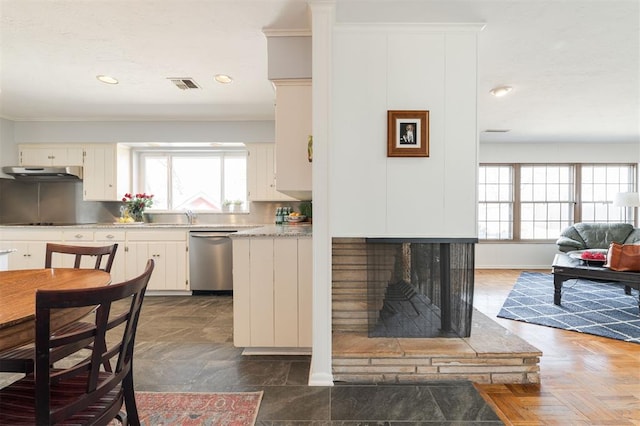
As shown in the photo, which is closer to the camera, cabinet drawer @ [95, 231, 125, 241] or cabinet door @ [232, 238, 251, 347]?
cabinet door @ [232, 238, 251, 347]

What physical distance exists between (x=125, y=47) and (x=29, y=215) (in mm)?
3712

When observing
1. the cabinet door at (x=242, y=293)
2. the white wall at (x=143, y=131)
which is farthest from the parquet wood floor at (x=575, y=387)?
the white wall at (x=143, y=131)

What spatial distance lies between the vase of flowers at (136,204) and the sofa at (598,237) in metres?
6.70

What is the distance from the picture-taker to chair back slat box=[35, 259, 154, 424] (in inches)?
35.7

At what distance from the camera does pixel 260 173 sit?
15.1ft

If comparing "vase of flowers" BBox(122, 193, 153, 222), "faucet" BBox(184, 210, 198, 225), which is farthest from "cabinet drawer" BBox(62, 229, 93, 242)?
"faucet" BBox(184, 210, 198, 225)

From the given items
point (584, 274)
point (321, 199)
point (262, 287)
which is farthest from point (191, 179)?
point (584, 274)

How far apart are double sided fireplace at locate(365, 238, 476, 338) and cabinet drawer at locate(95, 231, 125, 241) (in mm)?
3411

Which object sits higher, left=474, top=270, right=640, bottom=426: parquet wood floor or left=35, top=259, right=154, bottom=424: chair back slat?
left=35, top=259, right=154, bottom=424: chair back slat

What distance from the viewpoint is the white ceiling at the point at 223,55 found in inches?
83.1

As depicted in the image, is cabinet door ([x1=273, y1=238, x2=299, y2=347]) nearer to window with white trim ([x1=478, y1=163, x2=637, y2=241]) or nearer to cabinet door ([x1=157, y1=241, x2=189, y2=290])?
cabinet door ([x1=157, y1=241, x2=189, y2=290])

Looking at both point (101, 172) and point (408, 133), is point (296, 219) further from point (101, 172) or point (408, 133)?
Result: point (101, 172)

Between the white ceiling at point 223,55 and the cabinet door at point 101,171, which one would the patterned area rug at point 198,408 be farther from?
the cabinet door at point 101,171

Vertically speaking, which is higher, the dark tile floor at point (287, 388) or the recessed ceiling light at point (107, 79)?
the recessed ceiling light at point (107, 79)
